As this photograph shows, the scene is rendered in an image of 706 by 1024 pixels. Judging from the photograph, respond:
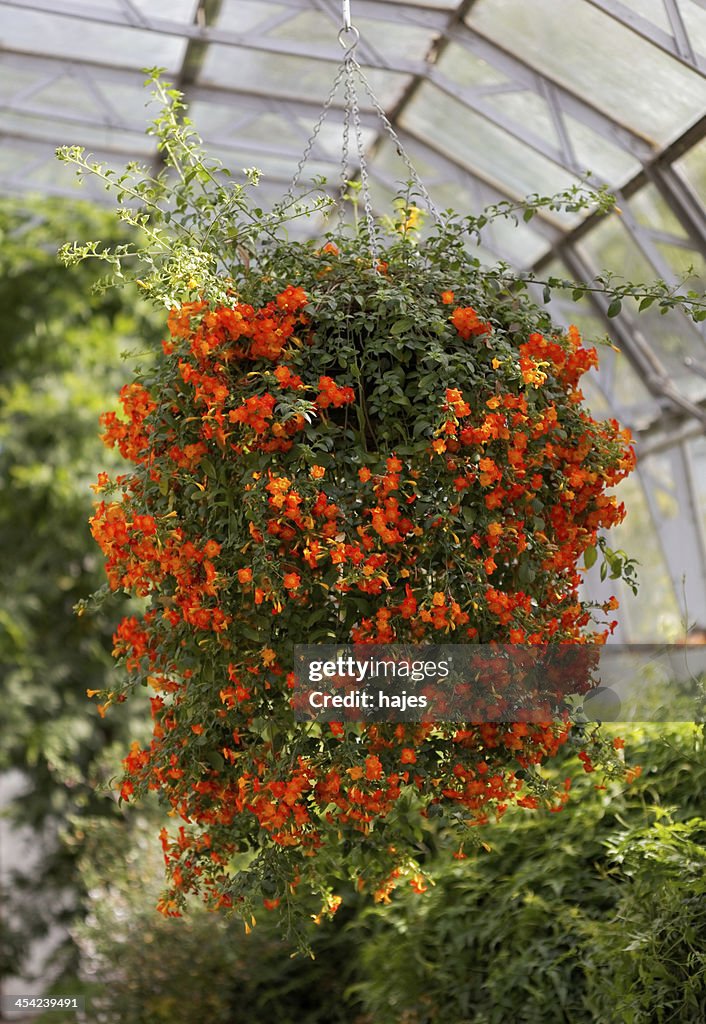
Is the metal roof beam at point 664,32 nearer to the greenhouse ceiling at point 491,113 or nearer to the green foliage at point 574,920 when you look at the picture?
the greenhouse ceiling at point 491,113

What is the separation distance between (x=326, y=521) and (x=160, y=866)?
2.79m

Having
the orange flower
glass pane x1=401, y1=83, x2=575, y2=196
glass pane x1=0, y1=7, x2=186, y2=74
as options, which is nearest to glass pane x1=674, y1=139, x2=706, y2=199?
glass pane x1=401, y1=83, x2=575, y2=196

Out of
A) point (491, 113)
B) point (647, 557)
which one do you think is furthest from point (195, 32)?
point (647, 557)

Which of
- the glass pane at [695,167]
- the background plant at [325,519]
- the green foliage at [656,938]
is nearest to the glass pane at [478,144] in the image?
the glass pane at [695,167]

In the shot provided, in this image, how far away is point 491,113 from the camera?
3656mm

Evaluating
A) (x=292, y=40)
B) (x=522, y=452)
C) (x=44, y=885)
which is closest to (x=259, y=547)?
(x=522, y=452)

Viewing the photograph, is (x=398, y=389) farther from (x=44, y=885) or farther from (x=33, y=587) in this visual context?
(x=44, y=885)

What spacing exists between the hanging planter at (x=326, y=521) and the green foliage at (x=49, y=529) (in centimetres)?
355

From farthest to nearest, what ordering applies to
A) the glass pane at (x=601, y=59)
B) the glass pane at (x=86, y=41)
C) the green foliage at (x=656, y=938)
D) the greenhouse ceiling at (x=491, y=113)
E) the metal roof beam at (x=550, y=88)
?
the glass pane at (x=86, y=41) → the metal roof beam at (x=550, y=88) → the greenhouse ceiling at (x=491, y=113) → the glass pane at (x=601, y=59) → the green foliage at (x=656, y=938)

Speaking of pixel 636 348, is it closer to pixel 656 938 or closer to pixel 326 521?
pixel 656 938

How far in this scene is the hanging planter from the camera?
4.99ft

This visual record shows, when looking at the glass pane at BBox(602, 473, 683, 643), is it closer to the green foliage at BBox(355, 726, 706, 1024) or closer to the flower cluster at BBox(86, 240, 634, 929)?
the green foliage at BBox(355, 726, 706, 1024)

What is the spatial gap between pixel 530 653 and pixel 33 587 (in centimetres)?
409

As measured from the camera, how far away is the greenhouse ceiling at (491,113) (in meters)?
3.20
